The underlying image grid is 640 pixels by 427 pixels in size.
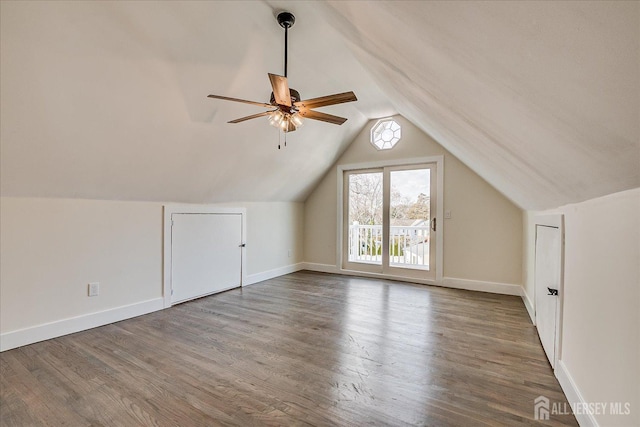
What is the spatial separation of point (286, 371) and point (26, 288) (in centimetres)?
242

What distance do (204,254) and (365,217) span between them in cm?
289

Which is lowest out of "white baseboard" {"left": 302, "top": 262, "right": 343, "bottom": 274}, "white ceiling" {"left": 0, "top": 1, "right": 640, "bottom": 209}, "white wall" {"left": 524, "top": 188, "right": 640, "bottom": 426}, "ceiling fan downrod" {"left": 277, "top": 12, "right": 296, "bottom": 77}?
"white baseboard" {"left": 302, "top": 262, "right": 343, "bottom": 274}

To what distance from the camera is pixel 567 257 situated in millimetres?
Answer: 1871

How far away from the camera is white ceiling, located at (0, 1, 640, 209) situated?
2.08 feet

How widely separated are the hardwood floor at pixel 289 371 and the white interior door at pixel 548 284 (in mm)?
159

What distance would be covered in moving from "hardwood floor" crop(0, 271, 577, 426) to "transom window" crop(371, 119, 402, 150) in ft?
9.41

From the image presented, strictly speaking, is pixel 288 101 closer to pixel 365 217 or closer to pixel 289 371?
pixel 289 371

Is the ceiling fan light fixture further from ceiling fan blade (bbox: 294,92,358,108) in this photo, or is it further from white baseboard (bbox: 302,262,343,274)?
white baseboard (bbox: 302,262,343,274)

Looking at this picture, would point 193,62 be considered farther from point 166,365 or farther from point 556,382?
point 556,382

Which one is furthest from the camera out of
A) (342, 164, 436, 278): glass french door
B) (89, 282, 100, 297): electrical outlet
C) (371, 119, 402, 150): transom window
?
(371, 119, 402, 150): transom window

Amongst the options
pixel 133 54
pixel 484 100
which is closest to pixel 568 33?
pixel 484 100

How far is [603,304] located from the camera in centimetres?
129

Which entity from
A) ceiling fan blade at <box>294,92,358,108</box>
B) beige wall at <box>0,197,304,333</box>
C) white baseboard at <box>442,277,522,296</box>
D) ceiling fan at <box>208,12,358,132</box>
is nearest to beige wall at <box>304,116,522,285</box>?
white baseboard at <box>442,277,522,296</box>

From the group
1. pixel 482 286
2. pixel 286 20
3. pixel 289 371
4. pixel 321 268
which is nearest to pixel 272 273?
pixel 321 268
